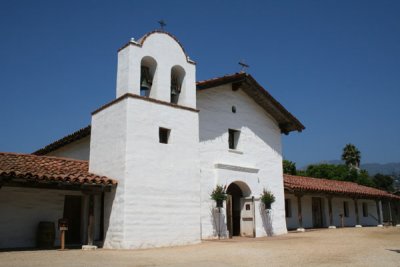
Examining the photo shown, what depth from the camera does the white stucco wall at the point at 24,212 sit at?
13.3 m

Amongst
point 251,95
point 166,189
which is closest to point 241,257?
point 166,189

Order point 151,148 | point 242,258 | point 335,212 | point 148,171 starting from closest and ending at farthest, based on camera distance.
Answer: point 242,258, point 148,171, point 151,148, point 335,212

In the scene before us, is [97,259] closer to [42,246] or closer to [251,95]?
[42,246]

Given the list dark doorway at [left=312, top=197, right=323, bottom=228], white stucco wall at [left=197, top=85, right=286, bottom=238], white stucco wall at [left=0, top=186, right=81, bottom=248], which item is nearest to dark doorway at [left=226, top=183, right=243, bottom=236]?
white stucco wall at [left=197, top=85, right=286, bottom=238]

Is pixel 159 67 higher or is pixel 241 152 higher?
pixel 159 67

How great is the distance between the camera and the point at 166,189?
46.6 ft

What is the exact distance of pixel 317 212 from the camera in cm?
2570

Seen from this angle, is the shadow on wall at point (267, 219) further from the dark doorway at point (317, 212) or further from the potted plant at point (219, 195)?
the dark doorway at point (317, 212)

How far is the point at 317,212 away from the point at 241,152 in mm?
9798

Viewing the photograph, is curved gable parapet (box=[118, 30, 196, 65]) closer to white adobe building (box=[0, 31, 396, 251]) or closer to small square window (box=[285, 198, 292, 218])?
white adobe building (box=[0, 31, 396, 251])

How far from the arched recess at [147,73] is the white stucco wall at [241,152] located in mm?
2824

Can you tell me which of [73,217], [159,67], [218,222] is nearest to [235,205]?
[218,222]

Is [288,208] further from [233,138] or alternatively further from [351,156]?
[351,156]

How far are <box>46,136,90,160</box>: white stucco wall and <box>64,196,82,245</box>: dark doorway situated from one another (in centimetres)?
349
